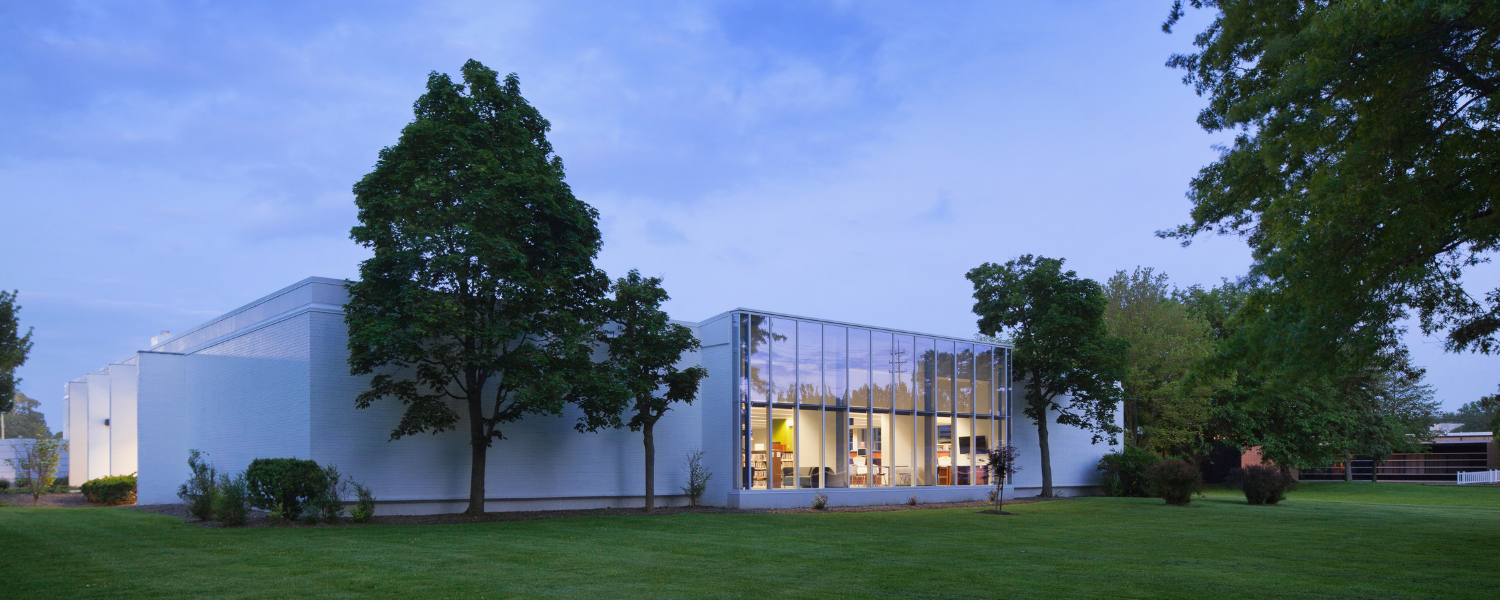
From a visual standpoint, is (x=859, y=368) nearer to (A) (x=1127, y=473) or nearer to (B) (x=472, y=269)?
(B) (x=472, y=269)

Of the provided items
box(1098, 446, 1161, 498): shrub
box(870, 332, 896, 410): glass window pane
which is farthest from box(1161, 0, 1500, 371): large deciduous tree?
box(1098, 446, 1161, 498): shrub

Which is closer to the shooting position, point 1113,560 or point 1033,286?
point 1113,560

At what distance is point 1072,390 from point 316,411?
22.3 m

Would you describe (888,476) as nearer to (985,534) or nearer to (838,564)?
(985,534)

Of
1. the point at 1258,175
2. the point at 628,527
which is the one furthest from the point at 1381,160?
the point at 628,527

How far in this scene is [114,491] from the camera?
23000 millimetres

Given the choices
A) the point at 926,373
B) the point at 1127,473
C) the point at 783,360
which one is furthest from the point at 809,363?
the point at 1127,473

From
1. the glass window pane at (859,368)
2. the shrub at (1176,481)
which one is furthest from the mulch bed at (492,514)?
the shrub at (1176,481)

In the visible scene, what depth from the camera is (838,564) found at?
10641 mm

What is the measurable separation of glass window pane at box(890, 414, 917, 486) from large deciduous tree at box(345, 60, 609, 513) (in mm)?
10296

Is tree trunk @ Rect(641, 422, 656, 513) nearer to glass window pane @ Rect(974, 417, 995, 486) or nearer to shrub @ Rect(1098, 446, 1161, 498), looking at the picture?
glass window pane @ Rect(974, 417, 995, 486)

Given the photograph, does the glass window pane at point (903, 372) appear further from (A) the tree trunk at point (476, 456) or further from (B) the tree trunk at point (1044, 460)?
(A) the tree trunk at point (476, 456)

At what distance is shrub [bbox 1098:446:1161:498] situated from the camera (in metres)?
30.8

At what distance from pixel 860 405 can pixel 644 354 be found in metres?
7.45
